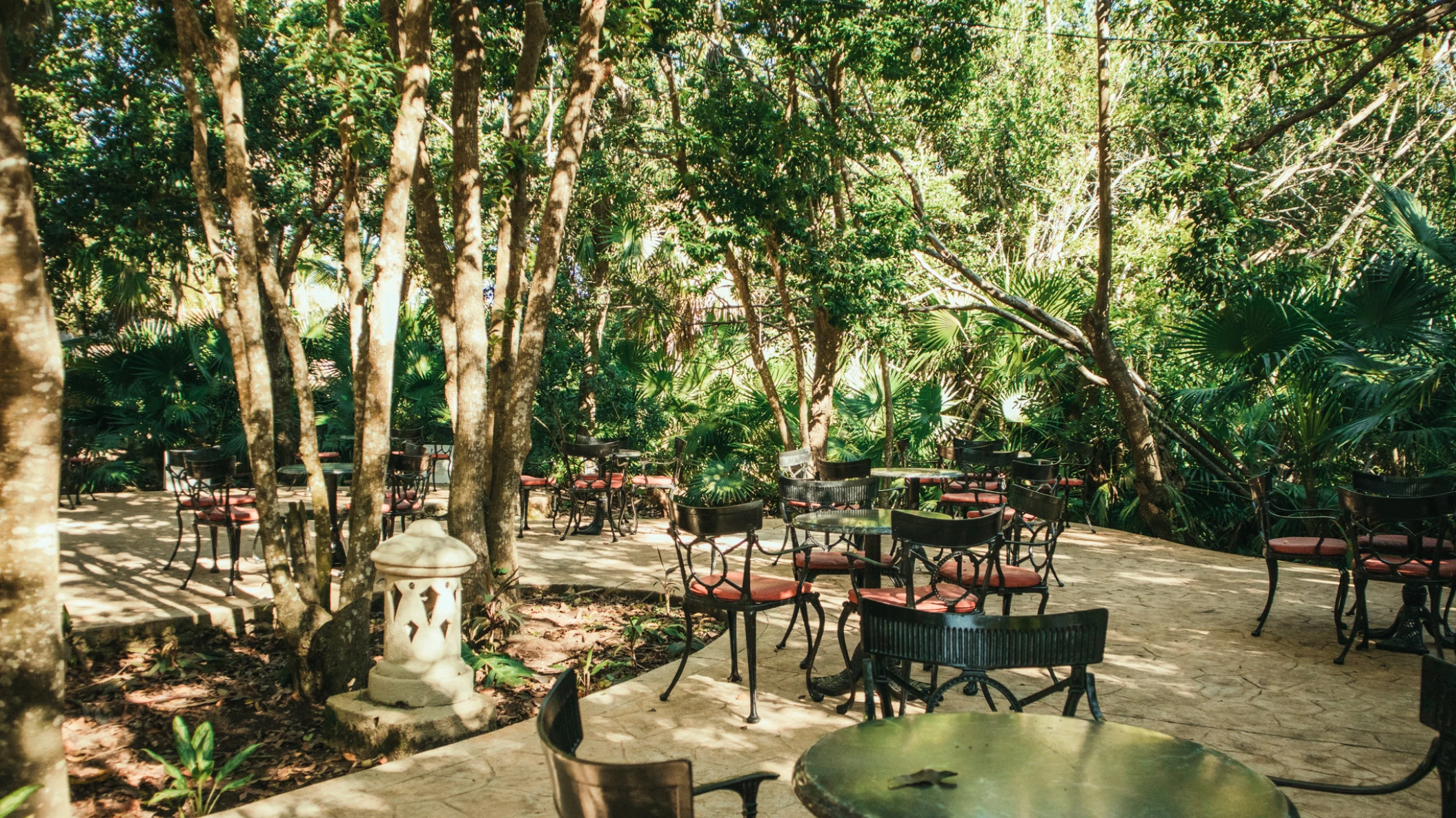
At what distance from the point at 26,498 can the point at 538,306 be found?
3.31 meters

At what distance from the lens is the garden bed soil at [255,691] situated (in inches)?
164

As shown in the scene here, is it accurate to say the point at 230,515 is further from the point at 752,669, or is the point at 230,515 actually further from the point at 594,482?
the point at 752,669

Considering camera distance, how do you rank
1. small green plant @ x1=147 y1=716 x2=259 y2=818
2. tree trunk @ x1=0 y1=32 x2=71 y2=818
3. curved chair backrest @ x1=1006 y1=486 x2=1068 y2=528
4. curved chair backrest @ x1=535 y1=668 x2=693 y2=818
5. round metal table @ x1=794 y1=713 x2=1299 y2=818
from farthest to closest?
1. curved chair backrest @ x1=1006 y1=486 x2=1068 y2=528
2. small green plant @ x1=147 y1=716 x2=259 y2=818
3. tree trunk @ x1=0 y1=32 x2=71 y2=818
4. round metal table @ x1=794 y1=713 x2=1299 y2=818
5. curved chair backrest @ x1=535 y1=668 x2=693 y2=818

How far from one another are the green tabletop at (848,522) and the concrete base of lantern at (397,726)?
5.84 feet

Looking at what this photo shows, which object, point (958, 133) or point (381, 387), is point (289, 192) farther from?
point (958, 133)

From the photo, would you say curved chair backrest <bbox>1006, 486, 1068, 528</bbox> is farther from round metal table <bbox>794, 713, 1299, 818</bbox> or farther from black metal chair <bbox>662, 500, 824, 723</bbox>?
round metal table <bbox>794, 713, 1299, 818</bbox>

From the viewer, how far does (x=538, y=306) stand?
231 inches

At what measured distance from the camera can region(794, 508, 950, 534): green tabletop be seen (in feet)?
15.7

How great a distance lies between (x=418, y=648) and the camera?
423 cm

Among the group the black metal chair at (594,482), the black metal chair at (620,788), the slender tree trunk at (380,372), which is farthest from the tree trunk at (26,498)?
the black metal chair at (594,482)

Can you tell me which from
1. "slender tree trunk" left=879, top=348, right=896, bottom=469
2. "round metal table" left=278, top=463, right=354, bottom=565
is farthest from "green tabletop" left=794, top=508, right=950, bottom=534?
"slender tree trunk" left=879, top=348, right=896, bottom=469

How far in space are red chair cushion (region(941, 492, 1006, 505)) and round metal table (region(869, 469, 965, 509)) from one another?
0.18 metres

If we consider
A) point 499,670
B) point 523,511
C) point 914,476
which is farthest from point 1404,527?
point 523,511

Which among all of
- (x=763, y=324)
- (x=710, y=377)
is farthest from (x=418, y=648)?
(x=710, y=377)
